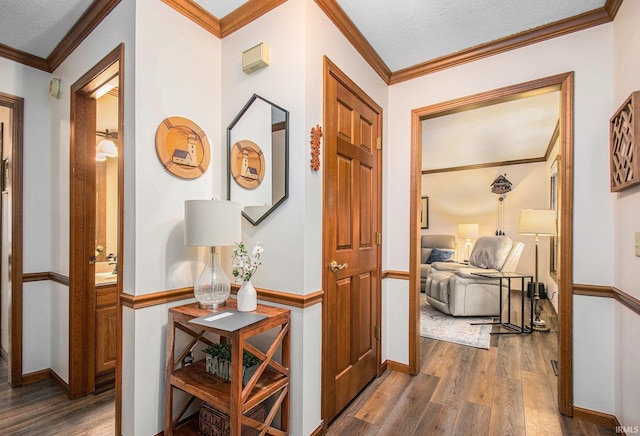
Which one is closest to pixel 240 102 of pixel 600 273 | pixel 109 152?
pixel 109 152

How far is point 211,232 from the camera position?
5.13 ft

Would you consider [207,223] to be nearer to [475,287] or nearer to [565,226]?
[565,226]

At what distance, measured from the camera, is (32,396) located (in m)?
2.22

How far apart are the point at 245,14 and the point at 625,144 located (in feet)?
7.37

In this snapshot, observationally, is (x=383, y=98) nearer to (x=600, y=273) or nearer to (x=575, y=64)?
(x=575, y=64)

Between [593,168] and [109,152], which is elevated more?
[109,152]

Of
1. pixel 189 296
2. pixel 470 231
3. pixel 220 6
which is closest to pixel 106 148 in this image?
pixel 220 6

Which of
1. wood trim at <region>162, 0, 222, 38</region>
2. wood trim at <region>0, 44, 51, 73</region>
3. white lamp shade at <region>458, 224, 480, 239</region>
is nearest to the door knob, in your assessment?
wood trim at <region>162, 0, 222, 38</region>

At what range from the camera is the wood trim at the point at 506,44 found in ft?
6.40

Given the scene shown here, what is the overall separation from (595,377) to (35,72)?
4567 mm

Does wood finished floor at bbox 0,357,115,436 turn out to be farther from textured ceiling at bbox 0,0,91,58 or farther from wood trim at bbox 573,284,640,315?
wood trim at bbox 573,284,640,315

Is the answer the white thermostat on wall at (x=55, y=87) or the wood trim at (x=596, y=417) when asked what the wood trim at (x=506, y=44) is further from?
the white thermostat on wall at (x=55, y=87)

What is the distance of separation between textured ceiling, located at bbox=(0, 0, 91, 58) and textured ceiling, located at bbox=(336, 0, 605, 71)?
171 centimetres

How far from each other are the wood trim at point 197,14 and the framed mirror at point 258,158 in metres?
0.60
